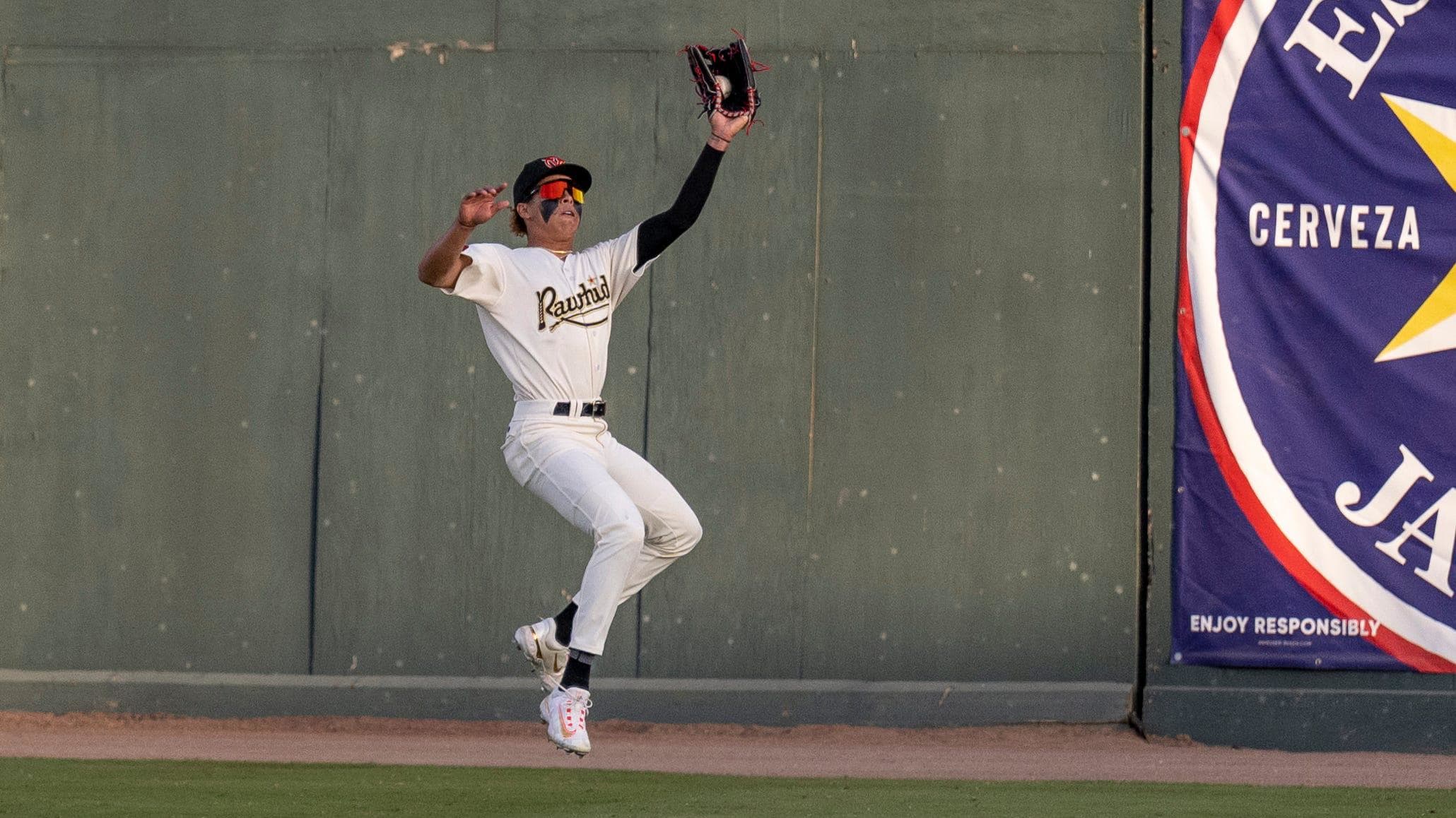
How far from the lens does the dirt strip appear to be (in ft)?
24.9

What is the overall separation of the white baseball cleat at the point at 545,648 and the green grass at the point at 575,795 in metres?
0.46

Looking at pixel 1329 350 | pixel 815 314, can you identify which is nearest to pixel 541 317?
pixel 815 314

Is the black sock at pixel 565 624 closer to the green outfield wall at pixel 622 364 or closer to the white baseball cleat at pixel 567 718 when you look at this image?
the white baseball cleat at pixel 567 718

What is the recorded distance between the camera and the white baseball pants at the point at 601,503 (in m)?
5.90

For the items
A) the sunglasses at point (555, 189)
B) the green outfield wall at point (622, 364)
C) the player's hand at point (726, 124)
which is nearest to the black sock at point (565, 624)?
the sunglasses at point (555, 189)

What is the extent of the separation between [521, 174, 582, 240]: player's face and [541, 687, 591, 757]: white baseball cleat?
66.7 inches

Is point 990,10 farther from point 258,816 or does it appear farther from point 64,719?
point 64,719

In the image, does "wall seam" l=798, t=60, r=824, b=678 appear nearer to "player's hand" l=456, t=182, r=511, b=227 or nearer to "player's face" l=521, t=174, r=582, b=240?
"player's face" l=521, t=174, r=582, b=240

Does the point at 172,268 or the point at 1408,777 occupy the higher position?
the point at 172,268

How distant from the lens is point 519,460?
616cm

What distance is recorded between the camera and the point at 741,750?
8.16 m

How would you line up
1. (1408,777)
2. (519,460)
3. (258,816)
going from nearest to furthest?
(258,816) < (519,460) < (1408,777)

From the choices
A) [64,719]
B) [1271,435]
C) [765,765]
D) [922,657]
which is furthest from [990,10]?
[64,719]

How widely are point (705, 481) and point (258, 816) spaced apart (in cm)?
344
